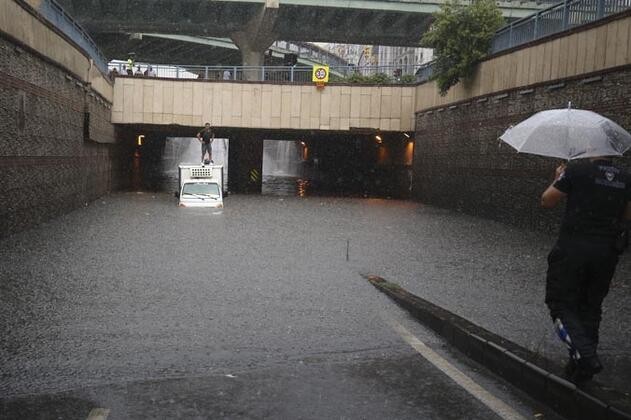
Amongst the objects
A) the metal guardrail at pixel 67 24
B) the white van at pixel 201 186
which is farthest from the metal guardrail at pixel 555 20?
the metal guardrail at pixel 67 24

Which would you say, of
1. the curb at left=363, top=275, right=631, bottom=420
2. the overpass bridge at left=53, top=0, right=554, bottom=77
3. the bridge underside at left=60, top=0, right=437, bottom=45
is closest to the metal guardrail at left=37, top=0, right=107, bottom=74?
the curb at left=363, top=275, right=631, bottom=420

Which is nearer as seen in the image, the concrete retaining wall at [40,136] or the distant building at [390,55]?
the concrete retaining wall at [40,136]

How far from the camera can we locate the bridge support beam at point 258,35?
45906 mm

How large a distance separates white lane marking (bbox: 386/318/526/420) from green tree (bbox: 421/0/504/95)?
1926 centimetres

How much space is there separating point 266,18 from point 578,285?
143 feet

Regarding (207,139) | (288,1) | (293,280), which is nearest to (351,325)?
(293,280)

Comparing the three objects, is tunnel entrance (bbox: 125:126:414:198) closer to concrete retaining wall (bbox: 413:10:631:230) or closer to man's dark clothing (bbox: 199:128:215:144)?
concrete retaining wall (bbox: 413:10:631:230)

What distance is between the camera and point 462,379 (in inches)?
227

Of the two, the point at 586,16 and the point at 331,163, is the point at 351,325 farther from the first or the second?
the point at 331,163

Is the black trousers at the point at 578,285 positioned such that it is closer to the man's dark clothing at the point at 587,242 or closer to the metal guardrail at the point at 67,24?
the man's dark clothing at the point at 587,242

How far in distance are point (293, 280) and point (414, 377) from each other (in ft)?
17.2

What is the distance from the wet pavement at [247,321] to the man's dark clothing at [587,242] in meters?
0.69

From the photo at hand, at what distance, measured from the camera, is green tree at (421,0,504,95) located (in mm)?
24828

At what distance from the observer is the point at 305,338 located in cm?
718
